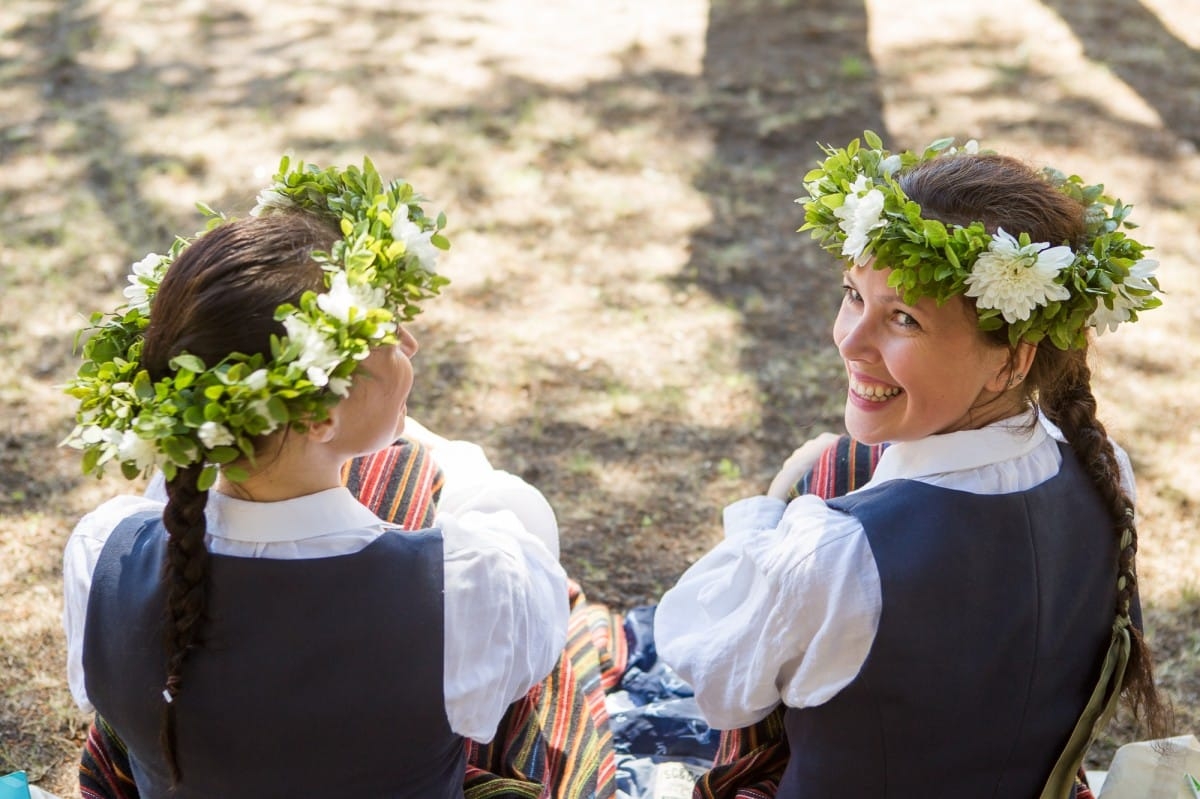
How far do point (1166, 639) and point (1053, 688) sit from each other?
1566 mm

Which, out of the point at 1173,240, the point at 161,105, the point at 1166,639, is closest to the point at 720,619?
the point at 1166,639

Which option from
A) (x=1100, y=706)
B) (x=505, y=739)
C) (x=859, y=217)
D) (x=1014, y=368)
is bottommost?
(x=505, y=739)

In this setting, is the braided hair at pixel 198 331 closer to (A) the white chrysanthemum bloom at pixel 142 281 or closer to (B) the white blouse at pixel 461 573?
(B) the white blouse at pixel 461 573

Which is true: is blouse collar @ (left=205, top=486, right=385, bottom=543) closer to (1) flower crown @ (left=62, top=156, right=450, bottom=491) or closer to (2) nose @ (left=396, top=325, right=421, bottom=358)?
(1) flower crown @ (left=62, top=156, right=450, bottom=491)

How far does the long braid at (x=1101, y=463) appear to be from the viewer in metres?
2.34

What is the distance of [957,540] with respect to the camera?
7.16 ft

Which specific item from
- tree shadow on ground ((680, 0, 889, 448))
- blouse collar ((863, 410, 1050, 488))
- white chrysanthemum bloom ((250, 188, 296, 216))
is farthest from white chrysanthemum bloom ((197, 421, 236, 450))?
tree shadow on ground ((680, 0, 889, 448))

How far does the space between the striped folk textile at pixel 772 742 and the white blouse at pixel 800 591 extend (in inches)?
7.7

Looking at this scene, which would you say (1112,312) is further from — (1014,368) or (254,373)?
(254,373)

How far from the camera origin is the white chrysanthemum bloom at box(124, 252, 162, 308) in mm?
2358

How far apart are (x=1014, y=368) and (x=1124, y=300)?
0.76 ft

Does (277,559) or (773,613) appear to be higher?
(277,559)

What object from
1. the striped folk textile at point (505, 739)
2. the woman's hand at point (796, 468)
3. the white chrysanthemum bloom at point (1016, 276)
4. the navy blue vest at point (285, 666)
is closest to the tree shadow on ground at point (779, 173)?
the woman's hand at point (796, 468)

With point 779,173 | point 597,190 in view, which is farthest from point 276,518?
point 779,173
